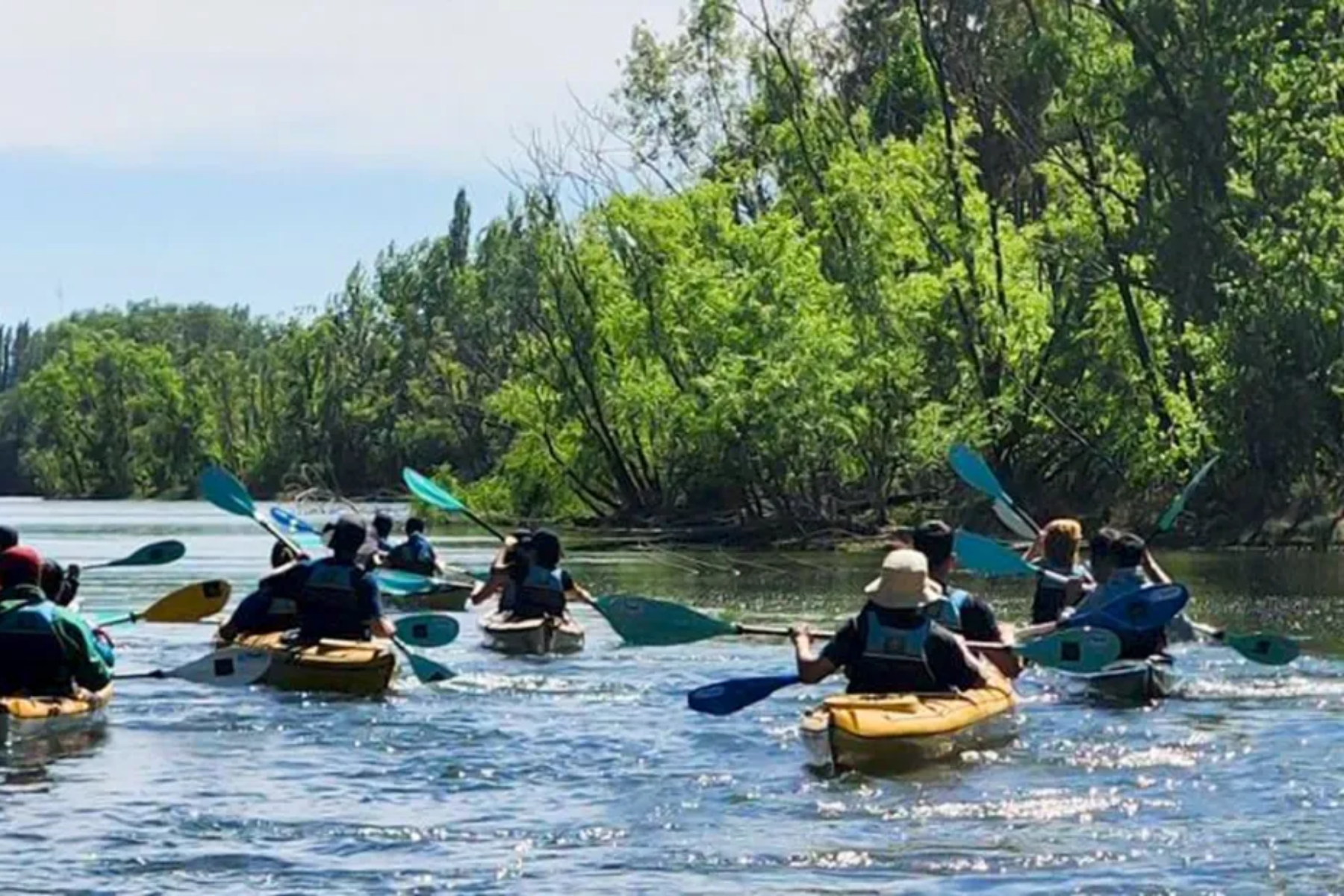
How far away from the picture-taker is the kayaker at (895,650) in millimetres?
13328

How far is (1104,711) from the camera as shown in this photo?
16.5 m

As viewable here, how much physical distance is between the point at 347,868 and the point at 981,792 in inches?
152

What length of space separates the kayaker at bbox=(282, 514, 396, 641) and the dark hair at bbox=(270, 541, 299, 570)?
2.71 meters

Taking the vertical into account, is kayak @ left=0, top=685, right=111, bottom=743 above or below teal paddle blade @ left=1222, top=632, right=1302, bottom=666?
below

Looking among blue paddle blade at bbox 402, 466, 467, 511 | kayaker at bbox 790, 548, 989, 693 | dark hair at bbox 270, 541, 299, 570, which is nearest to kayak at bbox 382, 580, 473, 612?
blue paddle blade at bbox 402, 466, 467, 511

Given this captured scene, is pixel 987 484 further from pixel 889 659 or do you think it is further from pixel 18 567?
pixel 18 567

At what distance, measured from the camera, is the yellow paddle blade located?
19047 millimetres

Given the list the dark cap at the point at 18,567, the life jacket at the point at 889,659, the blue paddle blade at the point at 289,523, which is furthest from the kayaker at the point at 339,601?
the blue paddle blade at the point at 289,523

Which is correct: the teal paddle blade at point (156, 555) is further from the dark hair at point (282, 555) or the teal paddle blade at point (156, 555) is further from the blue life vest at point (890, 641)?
the blue life vest at point (890, 641)

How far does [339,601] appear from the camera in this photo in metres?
17.2

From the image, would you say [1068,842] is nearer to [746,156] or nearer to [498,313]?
[746,156]

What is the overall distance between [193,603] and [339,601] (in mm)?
2421

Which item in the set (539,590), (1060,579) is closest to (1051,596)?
(1060,579)

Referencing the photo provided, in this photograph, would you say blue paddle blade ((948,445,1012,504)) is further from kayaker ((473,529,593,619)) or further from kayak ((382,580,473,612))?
kayak ((382,580,473,612))
